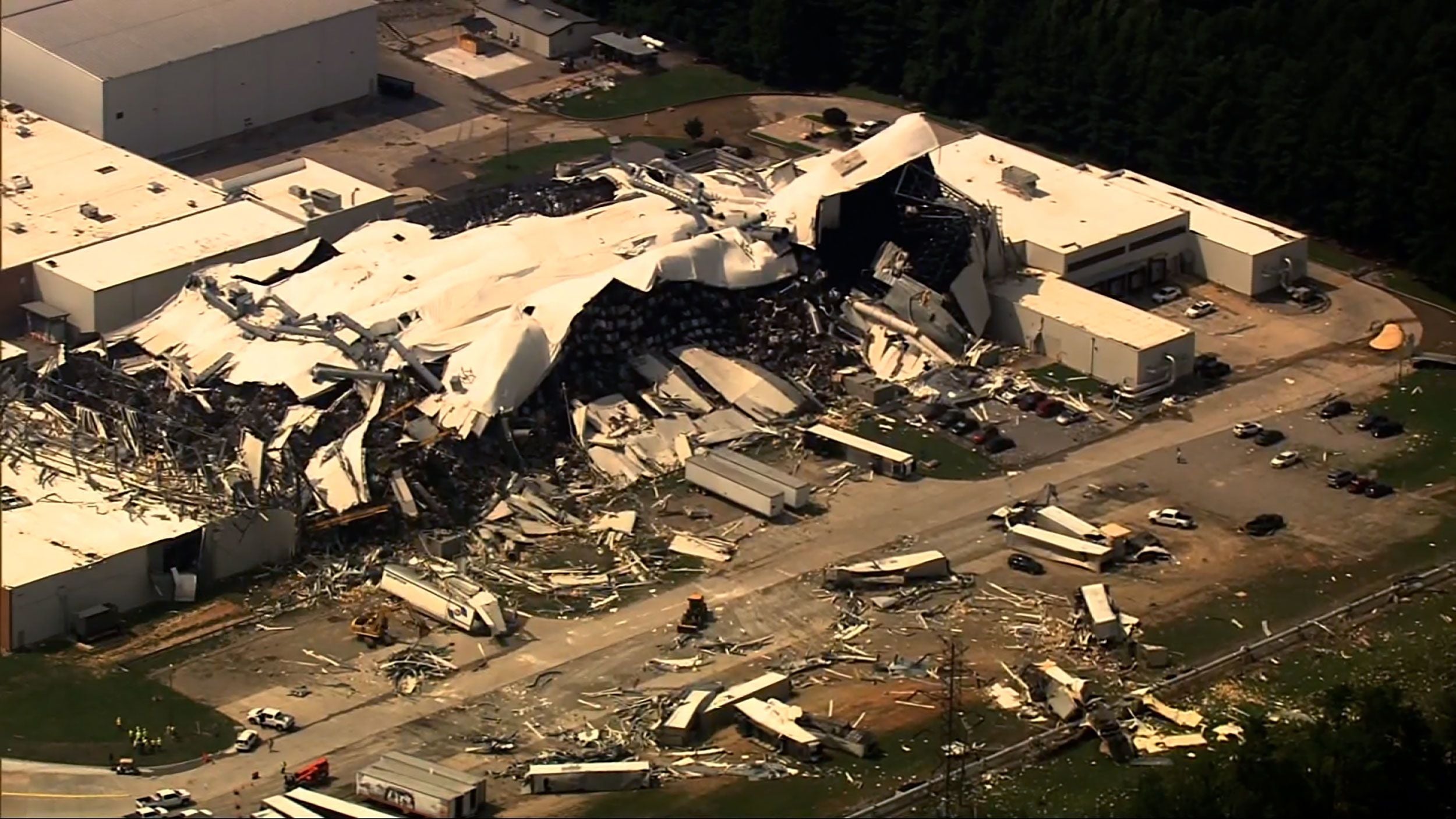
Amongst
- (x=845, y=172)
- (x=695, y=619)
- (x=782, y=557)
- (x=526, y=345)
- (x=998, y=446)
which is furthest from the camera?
(x=845, y=172)

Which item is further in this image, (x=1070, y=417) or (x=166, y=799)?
(x=1070, y=417)

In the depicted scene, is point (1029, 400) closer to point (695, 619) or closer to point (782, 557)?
point (782, 557)

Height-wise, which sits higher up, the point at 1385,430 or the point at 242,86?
the point at 1385,430

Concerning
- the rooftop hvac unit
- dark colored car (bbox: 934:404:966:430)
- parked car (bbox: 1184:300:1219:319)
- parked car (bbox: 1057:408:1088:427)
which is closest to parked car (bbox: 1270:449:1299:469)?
parked car (bbox: 1057:408:1088:427)

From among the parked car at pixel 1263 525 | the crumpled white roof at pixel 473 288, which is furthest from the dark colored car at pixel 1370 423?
the crumpled white roof at pixel 473 288

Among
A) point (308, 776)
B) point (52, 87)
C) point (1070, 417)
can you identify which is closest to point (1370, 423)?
point (1070, 417)

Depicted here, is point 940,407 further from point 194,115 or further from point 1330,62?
point 194,115

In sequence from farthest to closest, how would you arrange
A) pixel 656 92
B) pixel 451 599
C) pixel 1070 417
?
pixel 656 92, pixel 1070 417, pixel 451 599

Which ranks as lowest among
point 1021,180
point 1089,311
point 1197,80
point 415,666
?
point 415,666
